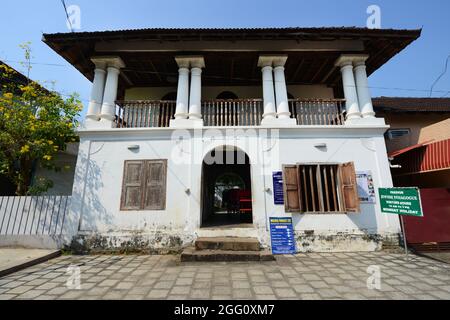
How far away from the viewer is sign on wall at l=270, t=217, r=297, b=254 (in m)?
5.54

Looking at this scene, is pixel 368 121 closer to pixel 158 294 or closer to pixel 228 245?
pixel 228 245

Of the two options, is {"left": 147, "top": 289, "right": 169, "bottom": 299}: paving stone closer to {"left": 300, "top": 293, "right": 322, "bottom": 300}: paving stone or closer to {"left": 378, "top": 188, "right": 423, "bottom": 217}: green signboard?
{"left": 300, "top": 293, "right": 322, "bottom": 300}: paving stone

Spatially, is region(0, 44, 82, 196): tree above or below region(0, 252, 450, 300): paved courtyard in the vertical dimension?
above

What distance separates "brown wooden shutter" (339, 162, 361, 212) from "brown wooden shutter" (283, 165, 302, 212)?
1.30 m

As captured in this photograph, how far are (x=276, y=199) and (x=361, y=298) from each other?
301cm

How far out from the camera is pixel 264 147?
20.6 feet

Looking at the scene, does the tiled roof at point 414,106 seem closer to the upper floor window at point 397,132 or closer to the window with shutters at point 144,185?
the upper floor window at point 397,132

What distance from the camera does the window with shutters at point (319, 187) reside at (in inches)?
224

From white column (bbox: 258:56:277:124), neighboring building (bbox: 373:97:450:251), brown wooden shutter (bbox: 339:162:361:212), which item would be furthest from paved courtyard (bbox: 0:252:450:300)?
white column (bbox: 258:56:277:124)

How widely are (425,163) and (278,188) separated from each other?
4.83 metres

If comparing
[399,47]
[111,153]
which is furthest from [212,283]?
[399,47]

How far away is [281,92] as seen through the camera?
22.0ft

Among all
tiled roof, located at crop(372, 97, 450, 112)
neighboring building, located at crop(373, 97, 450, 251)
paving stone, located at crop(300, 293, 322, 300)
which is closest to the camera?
paving stone, located at crop(300, 293, 322, 300)

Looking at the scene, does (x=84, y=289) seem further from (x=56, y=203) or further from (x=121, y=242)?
(x=56, y=203)
